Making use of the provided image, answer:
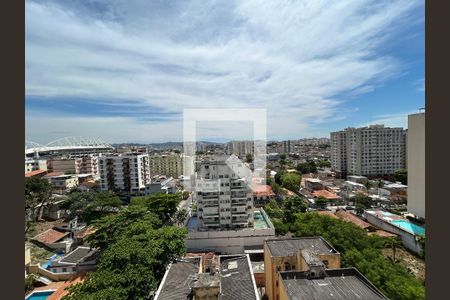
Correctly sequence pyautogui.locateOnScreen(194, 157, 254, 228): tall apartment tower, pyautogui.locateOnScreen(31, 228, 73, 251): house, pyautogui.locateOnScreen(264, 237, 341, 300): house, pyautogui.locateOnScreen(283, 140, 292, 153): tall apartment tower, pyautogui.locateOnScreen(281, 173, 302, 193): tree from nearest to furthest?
1. pyautogui.locateOnScreen(264, 237, 341, 300): house
2. pyautogui.locateOnScreen(194, 157, 254, 228): tall apartment tower
3. pyautogui.locateOnScreen(31, 228, 73, 251): house
4. pyautogui.locateOnScreen(281, 173, 302, 193): tree
5. pyautogui.locateOnScreen(283, 140, 292, 153): tall apartment tower

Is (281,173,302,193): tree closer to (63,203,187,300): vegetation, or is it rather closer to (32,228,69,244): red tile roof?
(63,203,187,300): vegetation

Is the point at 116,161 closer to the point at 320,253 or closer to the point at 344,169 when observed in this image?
the point at 320,253

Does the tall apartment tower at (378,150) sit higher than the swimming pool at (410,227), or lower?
higher

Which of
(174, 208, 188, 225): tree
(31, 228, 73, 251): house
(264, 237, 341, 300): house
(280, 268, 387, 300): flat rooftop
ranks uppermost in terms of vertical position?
(280, 268, 387, 300): flat rooftop

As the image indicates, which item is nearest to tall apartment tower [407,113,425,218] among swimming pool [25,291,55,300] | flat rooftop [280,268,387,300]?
flat rooftop [280,268,387,300]

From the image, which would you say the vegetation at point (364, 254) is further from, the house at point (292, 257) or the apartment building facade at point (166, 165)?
the apartment building facade at point (166, 165)

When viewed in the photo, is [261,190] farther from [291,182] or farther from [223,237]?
[223,237]

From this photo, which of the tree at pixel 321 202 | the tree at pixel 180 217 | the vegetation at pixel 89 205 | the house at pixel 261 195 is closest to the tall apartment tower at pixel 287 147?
the house at pixel 261 195
